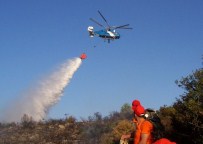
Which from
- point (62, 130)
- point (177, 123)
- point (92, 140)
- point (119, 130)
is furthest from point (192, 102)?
point (62, 130)

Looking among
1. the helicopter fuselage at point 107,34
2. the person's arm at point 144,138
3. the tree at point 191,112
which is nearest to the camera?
the person's arm at point 144,138

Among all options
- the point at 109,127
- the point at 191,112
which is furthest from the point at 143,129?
the point at 109,127

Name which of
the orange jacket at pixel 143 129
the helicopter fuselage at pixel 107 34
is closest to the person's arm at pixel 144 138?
the orange jacket at pixel 143 129

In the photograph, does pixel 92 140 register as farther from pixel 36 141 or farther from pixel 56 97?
pixel 56 97

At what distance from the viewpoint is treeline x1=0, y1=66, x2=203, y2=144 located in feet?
58.1

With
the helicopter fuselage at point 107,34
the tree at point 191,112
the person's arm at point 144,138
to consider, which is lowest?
the person's arm at point 144,138

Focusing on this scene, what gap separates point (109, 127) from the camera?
30.4 meters

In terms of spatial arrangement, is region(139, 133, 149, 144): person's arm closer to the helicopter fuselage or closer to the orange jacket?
the orange jacket

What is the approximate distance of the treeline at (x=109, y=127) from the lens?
1770 cm

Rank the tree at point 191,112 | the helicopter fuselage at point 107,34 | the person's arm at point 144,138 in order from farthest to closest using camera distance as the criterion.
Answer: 1. the helicopter fuselage at point 107,34
2. the tree at point 191,112
3. the person's arm at point 144,138

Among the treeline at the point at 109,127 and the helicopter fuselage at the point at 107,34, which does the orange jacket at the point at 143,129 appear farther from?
the helicopter fuselage at the point at 107,34

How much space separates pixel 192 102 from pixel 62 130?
17451 mm

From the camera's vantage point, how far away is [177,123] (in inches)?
751

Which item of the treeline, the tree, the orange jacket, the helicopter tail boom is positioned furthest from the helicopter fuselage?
the orange jacket
